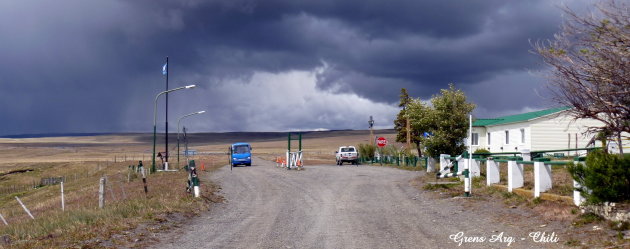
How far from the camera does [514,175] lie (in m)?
16.9

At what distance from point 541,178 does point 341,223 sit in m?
4.97

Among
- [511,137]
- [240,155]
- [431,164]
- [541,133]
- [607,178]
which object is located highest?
[541,133]

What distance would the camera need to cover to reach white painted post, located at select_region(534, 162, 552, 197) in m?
14.8

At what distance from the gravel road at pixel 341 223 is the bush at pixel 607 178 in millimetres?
1500

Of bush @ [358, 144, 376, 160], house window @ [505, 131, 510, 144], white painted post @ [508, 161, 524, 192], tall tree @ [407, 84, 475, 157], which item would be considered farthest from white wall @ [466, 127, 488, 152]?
white painted post @ [508, 161, 524, 192]

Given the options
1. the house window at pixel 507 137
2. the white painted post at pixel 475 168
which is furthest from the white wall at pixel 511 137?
the white painted post at pixel 475 168

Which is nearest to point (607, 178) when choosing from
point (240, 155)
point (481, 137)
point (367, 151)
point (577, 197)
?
point (577, 197)

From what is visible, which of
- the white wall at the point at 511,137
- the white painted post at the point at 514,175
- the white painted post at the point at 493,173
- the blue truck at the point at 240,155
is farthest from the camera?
the blue truck at the point at 240,155

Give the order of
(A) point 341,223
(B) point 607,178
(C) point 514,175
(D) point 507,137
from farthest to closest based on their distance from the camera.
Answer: (D) point 507,137
(C) point 514,175
(A) point 341,223
(B) point 607,178

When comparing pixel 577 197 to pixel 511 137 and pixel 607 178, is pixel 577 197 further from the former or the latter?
pixel 511 137

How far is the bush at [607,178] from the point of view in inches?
436

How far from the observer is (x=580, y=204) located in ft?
40.3

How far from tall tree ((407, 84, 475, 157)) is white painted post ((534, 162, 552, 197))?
1736cm

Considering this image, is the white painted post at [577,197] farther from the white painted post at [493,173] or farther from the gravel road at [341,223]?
the white painted post at [493,173]
